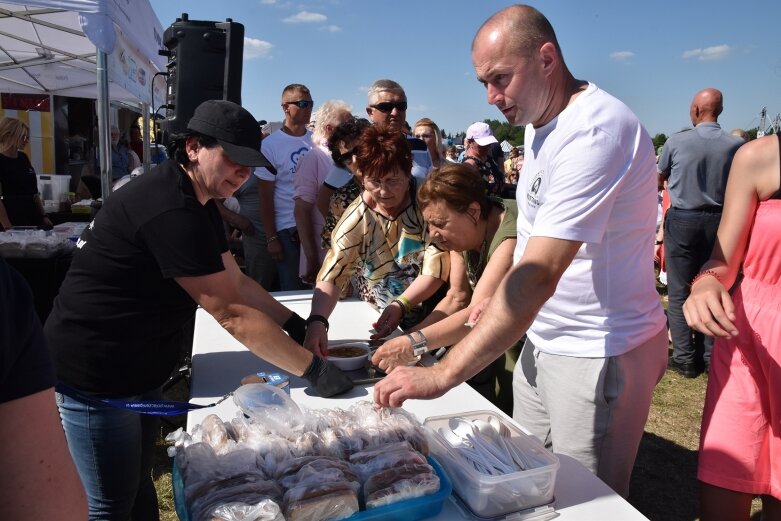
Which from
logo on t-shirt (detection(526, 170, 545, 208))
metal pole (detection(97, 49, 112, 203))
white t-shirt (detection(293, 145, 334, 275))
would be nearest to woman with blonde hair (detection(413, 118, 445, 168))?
white t-shirt (detection(293, 145, 334, 275))

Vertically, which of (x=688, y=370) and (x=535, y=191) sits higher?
(x=535, y=191)

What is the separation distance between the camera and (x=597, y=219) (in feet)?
4.16

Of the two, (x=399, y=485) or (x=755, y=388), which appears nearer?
(x=399, y=485)

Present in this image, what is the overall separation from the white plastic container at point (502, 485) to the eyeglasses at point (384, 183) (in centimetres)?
132

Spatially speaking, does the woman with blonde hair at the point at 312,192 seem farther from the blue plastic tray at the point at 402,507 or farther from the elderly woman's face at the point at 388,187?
the blue plastic tray at the point at 402,507

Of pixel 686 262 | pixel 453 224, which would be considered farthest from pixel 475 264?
pixel 686 262

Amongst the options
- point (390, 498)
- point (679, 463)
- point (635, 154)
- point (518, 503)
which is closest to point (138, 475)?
point (390, 498)

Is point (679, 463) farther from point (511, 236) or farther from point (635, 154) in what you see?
point (635, 154)

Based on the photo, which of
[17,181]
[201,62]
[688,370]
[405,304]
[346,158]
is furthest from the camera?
[17,181]

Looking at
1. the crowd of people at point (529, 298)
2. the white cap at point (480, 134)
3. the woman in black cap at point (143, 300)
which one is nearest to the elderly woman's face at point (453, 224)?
the crowd of people at point (529, 298)

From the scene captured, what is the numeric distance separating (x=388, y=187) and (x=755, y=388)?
144 centimetres

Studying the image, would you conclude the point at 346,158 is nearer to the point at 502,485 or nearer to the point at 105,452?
the point at 105,452

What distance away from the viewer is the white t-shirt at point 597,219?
4.17 ft

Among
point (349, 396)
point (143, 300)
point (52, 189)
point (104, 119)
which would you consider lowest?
point (349, 396)
